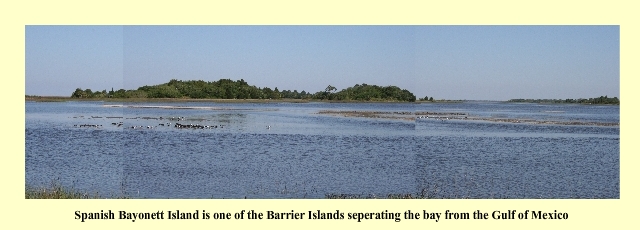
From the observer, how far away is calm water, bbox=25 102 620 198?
14.9 metres

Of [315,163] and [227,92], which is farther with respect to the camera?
[227,92]

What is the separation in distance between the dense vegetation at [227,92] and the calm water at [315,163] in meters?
54.8

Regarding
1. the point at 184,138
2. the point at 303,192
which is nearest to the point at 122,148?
the point at 184,138

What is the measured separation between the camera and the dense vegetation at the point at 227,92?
276ft

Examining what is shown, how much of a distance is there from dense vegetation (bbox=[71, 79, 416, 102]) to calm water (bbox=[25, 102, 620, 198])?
2157 inches

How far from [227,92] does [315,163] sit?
80868mm

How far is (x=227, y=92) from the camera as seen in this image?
9831 centimetres

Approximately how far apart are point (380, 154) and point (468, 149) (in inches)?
166

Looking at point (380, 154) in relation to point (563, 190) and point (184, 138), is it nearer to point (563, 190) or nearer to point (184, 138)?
point (563, 190)

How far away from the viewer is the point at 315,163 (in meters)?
18.9

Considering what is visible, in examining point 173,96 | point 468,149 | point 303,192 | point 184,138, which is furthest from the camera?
point 173,96

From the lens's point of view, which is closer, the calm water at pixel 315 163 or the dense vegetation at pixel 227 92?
the calm water at pixel 315 163

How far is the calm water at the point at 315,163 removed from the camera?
1490 cm

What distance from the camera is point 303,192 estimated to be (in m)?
14.2
